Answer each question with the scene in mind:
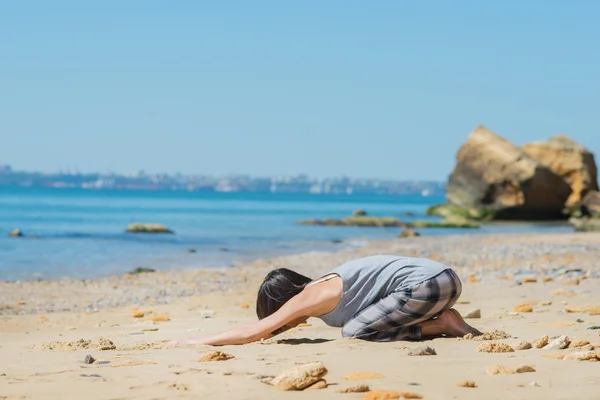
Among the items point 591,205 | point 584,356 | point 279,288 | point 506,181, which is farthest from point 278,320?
point 591,205

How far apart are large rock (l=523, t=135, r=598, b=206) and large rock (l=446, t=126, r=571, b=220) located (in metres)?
3.04

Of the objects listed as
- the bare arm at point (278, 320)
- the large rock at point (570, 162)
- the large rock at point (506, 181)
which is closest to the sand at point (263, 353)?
the bare arm at point (278, 320)

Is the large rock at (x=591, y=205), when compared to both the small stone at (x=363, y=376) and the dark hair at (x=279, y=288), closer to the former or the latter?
the dark hair at (x=279, y=288)

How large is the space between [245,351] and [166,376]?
109cm

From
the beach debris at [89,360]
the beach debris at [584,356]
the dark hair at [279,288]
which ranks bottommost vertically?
the beach debris at [89,360]

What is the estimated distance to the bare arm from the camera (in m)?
5.88

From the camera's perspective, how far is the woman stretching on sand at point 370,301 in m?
5.91

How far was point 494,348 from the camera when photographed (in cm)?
524

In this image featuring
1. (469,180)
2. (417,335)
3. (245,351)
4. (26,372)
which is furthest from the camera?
(469,180)

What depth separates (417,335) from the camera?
5.93 metres

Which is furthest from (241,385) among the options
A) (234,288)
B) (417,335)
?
(234,288)

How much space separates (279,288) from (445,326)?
121 cm

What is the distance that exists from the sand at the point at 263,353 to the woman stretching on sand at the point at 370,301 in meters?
0.16

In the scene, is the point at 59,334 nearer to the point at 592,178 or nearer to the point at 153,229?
the point at 153,229
